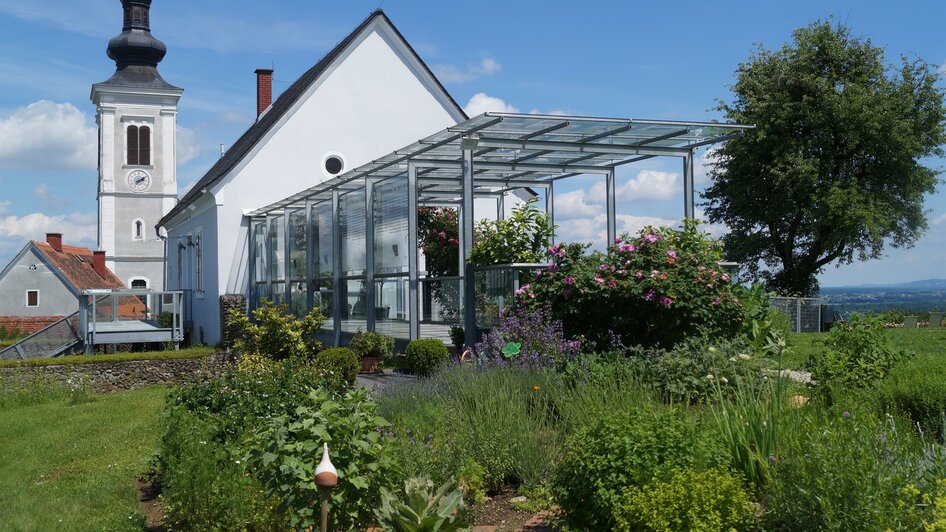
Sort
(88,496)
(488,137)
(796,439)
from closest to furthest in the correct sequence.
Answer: (796,439) < (88,496) < (488,137)

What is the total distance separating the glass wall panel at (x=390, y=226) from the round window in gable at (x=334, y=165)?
329 inches

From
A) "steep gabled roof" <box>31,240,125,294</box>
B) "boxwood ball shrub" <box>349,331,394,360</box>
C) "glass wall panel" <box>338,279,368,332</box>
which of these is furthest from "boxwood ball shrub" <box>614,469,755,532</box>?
"steep gabled roof" <box>31,240,125,294</box>

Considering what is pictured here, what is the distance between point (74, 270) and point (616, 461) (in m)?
45.8

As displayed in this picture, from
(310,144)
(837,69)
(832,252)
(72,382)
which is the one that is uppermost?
(837,69)

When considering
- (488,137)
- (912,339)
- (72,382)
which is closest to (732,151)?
(912,339)

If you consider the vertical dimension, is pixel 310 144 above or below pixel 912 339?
above

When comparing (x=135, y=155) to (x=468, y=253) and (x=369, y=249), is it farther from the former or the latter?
(x=468, y=253)

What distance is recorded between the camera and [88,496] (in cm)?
742

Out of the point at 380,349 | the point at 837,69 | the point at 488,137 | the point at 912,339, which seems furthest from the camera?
the point at 837,69

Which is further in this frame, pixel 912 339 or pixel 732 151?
pixel 732 151

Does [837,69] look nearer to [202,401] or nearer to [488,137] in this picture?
[488,137]

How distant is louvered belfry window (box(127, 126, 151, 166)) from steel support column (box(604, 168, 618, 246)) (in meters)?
48.1

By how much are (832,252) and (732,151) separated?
5.16m

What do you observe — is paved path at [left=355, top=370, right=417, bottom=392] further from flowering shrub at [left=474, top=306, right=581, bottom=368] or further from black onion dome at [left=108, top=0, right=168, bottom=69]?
black onion dome at [left=108, top=0, right=168, bottom=69]
